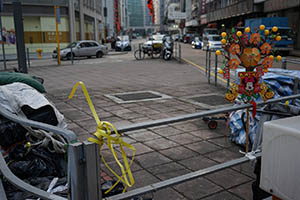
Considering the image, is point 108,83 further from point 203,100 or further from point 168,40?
point 168,40

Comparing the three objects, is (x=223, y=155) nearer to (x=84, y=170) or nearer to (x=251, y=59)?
(x=251, y=59)

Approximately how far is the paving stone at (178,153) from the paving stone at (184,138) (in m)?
0.30

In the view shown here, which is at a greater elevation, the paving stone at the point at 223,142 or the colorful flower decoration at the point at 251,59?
the colorful flower decoration at the point at 251,59

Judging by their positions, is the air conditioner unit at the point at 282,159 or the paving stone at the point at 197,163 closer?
the air conditioner unit at the point at 282,159

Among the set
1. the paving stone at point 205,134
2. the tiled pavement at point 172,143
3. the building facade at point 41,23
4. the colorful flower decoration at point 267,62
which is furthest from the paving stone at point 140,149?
the building facade at point 41,23

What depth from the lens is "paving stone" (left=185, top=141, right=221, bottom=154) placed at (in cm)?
464

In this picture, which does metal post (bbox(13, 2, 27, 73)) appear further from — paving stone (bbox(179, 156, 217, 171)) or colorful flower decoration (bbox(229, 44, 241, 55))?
colorful flower decoration (bbox(229, 44, 241, 55))

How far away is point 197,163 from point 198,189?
0.71 meters

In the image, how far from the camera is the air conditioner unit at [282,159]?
→ 204cm

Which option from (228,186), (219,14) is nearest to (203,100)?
(228,186)

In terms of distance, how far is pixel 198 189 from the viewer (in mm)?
3496

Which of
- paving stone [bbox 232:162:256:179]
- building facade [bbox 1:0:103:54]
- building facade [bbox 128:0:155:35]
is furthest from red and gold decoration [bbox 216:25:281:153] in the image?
building facade [bbox 128:0:155:35]

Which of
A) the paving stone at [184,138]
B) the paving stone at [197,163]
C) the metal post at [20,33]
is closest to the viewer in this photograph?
the paving stone at [197,163]

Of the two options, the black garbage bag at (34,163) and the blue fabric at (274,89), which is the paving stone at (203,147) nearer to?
the blue fabric at (274,89)
